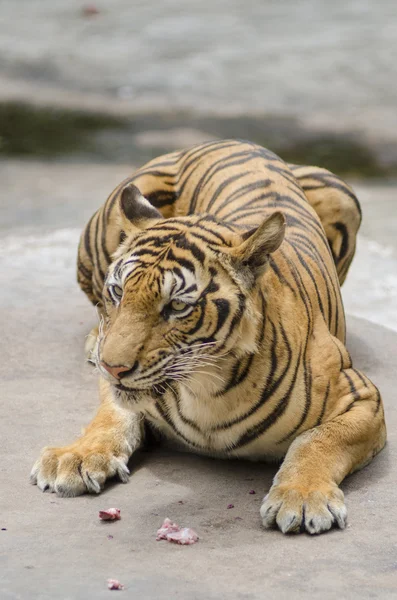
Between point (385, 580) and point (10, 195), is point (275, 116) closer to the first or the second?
point (10, 195)

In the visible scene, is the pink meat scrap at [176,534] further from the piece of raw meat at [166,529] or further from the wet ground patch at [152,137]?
the wet ground patch at [152,137]

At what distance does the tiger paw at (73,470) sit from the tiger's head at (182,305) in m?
0.41

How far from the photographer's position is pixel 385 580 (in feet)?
9.19

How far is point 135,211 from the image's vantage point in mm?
3445

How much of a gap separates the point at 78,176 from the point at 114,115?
104cm

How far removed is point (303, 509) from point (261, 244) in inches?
30.9

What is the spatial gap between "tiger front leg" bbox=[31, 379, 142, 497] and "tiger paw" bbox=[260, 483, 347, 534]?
0.56m

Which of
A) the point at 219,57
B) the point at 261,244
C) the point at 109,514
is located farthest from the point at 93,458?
the point at 219,57

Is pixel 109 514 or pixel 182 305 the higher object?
pixel 182 305

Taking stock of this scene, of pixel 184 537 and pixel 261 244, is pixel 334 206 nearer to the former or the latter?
pixel 261 244

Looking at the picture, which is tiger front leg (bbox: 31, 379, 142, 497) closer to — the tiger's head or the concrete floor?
the concrete floor

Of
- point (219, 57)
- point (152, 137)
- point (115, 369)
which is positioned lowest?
point (152, 137)

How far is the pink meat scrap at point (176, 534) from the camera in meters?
3.01

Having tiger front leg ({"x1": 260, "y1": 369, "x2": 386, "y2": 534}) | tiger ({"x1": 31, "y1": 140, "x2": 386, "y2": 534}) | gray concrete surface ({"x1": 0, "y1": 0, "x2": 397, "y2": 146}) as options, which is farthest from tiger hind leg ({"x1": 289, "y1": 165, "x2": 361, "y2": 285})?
gray concrete surface ({"x1": 0, "y1": 0, "x2": 397, "y2": 146})
